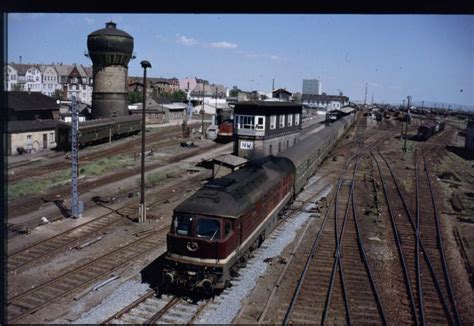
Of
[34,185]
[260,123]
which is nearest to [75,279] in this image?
[34,185]

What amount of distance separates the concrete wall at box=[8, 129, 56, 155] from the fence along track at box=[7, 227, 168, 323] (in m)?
28.5

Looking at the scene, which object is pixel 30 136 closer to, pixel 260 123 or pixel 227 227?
pixel 260 123

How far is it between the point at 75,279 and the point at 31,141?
33.1 m

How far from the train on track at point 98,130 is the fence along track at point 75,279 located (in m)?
28.1

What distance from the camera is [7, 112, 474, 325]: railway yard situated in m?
13.3

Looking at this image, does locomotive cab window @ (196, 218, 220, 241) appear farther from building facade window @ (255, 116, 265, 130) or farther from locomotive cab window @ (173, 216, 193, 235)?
building facade window @ (255, 116, 265, 130)

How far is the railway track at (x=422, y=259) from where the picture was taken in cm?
1371

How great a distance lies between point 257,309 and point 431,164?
38.9m

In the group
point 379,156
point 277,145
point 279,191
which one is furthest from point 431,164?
point 279,191

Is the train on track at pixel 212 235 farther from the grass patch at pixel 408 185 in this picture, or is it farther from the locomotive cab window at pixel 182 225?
the grass patch at pixel 408 185

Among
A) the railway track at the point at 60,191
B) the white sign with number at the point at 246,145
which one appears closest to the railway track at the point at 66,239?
the railway track at the point at 60,191

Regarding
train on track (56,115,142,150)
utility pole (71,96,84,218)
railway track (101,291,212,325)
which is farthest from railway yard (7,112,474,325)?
train on track (56,115,142,150)
